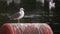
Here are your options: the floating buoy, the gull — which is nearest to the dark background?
the gull

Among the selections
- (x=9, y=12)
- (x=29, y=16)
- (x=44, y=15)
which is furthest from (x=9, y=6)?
(x=44, y=15)

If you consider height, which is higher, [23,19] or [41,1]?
[41,1]

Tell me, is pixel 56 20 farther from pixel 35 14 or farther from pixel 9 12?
pixel 9 12

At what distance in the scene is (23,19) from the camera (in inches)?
185

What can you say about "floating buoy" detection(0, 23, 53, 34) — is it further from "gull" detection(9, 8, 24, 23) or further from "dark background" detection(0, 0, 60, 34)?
"dark background" detection(0, 0, 60, 34)

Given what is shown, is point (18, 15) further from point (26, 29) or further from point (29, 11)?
point (26, 29)

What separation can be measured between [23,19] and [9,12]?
314 mm

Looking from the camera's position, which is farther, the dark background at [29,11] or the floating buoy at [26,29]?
the dark background at [29,11]

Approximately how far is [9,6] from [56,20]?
1023 millimetres

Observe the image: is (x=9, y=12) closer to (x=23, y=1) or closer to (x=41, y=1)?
(x=23, y=1)

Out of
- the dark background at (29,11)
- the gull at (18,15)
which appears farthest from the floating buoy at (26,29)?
the dark background at (29,11)

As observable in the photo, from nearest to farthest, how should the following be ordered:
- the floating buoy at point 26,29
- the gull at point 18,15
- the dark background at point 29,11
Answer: the floating buoy at point 26,29 → the gull at point 18,15 → the dark background at point 29,11

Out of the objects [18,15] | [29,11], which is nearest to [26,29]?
[18,15]

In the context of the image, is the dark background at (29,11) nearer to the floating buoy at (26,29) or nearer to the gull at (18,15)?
the gull at (18,15)
